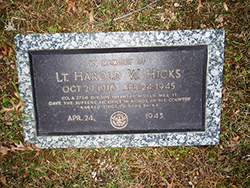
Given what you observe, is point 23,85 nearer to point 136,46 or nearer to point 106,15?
point 106,15

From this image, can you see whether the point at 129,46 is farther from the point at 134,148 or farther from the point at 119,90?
the point at 134,148

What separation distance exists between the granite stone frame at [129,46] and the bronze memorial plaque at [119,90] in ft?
0.22

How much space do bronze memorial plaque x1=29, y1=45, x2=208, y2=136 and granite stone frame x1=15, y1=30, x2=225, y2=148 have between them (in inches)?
2.7

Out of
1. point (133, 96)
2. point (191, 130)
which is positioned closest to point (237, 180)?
point (191, 130)

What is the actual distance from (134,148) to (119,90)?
933 millimetres

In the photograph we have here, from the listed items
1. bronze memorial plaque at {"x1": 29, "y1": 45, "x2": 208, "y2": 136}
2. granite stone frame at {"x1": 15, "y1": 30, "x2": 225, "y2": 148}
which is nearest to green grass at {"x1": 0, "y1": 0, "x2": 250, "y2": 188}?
granite stone frame at {"x1": 15, "y1": 30, "x2": 225, "y2": 148}

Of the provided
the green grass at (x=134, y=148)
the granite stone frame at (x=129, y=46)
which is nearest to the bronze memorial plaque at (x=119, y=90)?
the granite stone frame at (x=129, y=46)

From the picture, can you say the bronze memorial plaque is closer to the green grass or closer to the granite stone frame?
the granite stone frame

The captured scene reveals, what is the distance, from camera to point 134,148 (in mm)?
2158

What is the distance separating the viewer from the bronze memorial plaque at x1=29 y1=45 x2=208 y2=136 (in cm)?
194

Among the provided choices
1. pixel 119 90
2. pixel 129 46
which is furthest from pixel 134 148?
pixel 129 46

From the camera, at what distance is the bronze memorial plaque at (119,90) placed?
1.94m

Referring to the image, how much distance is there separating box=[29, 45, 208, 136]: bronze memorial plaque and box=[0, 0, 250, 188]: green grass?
35 centimetres

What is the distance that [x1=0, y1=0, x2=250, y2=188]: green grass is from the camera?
1.98 m
